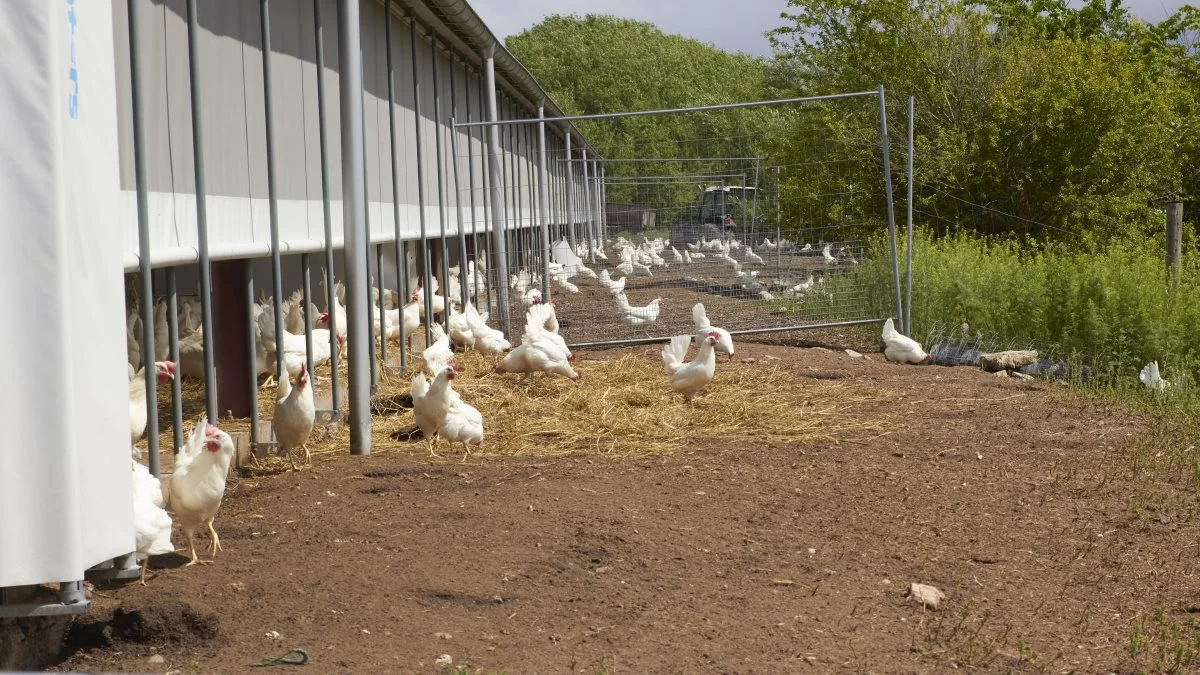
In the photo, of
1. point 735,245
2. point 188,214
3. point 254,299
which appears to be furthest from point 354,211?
point 735,245

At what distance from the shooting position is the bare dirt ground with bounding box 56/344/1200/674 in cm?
376

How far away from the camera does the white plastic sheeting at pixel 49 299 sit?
8.80 feet

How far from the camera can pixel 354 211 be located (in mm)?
6805

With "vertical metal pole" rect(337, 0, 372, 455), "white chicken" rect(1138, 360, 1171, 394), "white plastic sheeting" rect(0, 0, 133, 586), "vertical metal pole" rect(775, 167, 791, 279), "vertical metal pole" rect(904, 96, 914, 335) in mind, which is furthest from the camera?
"vertical metal pole" rect(775, 167, 791, 279)

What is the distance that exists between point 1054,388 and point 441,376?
520 centimetres

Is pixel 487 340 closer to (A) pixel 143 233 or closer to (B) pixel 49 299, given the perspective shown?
(A) pixel 143 233

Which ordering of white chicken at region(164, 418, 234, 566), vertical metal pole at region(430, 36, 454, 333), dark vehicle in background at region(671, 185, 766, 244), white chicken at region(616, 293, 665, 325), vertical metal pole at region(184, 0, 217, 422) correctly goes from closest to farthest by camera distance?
white chicken at region(164, 418, 234, 566) < vertical metal pole at region(184, 0, 217, 422) < vertical metal pole at region(430, 36, 454, 333) < white chicken at region(616, 293, 665, 325) < dark vehicle in background at region(671, 185, 766, 244)

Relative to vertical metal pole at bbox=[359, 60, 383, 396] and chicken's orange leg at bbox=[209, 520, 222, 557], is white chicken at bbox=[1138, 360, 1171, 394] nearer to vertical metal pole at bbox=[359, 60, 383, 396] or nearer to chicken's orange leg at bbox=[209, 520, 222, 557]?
vertical metal pole at bbox=[359, 60, 383, 396]

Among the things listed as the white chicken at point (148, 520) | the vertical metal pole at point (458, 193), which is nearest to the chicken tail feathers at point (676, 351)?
the vertical metal pole at point (458, 193)

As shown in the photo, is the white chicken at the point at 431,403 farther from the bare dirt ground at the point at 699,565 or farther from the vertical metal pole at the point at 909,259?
the vertical metal pole at the point at 909,259

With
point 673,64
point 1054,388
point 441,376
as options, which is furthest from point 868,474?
point 673,64

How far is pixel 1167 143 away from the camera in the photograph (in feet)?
62.4

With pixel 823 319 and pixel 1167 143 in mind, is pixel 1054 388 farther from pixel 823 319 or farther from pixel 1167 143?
pixel 1167 143

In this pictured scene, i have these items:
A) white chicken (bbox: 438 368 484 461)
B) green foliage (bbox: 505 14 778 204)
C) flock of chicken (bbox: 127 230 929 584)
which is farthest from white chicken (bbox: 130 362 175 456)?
green foliage (bbox: 505 14 778 204)
